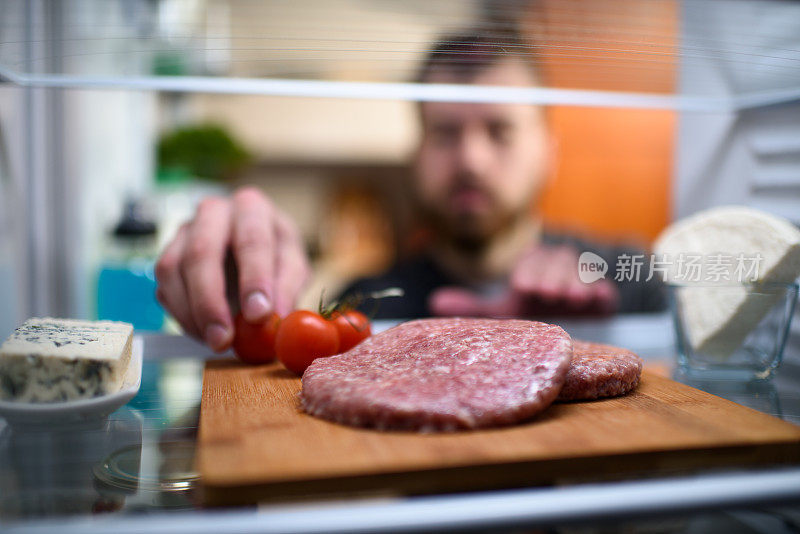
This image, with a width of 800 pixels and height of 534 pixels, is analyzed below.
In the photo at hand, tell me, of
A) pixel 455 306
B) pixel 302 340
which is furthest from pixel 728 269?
pixel 455 306

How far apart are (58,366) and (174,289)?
40 cm

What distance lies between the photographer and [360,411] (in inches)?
22.2

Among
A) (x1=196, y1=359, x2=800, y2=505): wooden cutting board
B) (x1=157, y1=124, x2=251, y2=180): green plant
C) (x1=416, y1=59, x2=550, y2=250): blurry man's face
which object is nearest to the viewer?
(x1=196, y1=359, x2=800, y2=505): wooden cutting board

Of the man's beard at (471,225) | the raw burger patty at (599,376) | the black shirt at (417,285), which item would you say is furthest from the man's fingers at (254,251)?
the man's beard at (471,225)

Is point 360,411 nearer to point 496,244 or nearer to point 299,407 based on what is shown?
point 299,407

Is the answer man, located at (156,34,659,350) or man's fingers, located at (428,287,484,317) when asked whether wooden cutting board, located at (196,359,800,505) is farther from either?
man's fingers, located at (428,287,484,317)

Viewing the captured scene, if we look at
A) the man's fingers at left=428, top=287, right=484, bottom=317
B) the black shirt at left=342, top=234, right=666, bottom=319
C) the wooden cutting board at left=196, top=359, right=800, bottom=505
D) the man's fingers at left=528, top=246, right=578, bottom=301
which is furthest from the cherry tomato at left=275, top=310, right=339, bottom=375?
the black shirt at left=342, top=234, right=666, bottom=319

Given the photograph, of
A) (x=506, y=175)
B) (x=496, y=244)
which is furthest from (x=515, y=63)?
(x=496, y=244)

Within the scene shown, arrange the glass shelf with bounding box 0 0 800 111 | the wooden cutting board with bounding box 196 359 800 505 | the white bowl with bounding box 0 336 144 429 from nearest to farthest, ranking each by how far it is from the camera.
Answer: the wooden cutting board with bounding box 196 359 800 505, the white bowl with bounding box 0 336 144 429, the glass shelf with bounding box 0 0 800 111

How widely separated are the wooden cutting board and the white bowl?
9 centimetres

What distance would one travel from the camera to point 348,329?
88 cm

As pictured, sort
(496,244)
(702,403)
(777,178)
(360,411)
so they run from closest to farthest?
(360,411)
(702,403)
(777,178)
(496,244)

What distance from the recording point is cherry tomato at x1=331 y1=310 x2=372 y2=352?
2.86 feet

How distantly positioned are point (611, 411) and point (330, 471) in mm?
310
